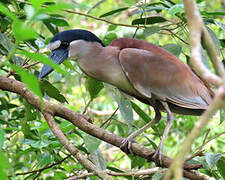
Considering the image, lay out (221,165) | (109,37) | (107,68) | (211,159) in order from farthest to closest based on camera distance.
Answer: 1. (109,37)
2. (107,68)
3. (221,165)
4. (211,159)

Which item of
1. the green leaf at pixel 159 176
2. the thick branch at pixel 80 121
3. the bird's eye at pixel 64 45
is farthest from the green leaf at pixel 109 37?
the green leaf at pixel 159 176

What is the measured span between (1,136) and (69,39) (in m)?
0.89

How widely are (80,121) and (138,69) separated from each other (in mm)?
378

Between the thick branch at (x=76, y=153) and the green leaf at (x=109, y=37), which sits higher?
the green leaf at (x=109, y=37)

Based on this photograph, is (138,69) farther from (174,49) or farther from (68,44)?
(68,44)

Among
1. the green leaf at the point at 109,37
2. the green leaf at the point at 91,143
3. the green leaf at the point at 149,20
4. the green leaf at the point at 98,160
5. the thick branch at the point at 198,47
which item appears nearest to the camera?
the thick branch at the point at 198,47

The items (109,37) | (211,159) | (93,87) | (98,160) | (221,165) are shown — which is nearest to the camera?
(211,159)

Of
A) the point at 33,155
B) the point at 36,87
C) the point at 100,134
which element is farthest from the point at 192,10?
the point at 33,155

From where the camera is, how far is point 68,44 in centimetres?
171

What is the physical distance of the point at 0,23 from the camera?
5.48ft

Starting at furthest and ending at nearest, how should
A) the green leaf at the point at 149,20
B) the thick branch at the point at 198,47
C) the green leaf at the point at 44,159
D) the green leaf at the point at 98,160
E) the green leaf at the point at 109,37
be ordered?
Answer: the green leaf at the point at 109,37 → the green leaf at the point at 149,20 → the green leaf at the point at 44,159 → the green leaf at the point at 98,160 → the thick branch at the point at 198,47

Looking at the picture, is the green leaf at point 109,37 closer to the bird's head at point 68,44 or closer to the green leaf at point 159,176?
the bird's head at point 68,44

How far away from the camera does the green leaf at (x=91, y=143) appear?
1369mm

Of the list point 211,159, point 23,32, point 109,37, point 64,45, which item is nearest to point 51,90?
point 64,45
